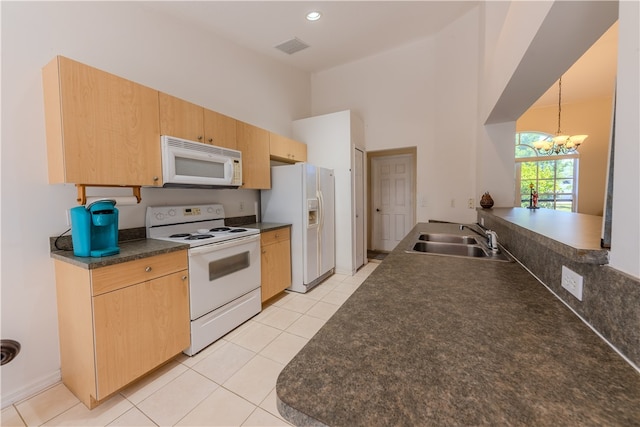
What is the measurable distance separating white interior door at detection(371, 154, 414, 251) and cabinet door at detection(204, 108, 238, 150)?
3.19 metres

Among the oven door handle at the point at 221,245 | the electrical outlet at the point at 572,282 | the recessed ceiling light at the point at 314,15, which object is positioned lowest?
the oven door handle at the point at 221,245

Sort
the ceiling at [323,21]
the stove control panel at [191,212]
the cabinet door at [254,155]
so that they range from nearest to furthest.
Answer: the stove control panel at [191,212] → the ceiling at [323,21] → the cabinet door at [254,155]

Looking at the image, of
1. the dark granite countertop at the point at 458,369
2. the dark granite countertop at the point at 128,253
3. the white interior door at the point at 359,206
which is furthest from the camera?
the white interior door at the point at 359,206

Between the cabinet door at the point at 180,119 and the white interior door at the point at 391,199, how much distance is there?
3570 millimetres

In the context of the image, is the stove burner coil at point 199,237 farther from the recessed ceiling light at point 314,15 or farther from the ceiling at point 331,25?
the recessed ceiling light at point 314,15

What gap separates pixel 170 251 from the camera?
1.72 m

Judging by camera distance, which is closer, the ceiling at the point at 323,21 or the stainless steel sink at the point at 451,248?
the stainless steel sink at the point at 451,248

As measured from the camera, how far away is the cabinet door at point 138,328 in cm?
141

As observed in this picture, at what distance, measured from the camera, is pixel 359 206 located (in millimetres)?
3986

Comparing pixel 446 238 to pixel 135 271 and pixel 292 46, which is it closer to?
pixel 135 271

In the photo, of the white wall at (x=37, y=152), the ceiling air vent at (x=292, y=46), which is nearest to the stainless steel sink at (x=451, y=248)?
the white wall at (x=37, y=152)

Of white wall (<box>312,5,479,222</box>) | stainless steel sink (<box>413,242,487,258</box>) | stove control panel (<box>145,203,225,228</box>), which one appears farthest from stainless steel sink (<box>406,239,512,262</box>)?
stove control panel (<box>145,203,225,228</box>)

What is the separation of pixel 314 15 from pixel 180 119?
195 centimetres

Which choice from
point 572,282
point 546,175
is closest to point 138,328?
point 572,282
